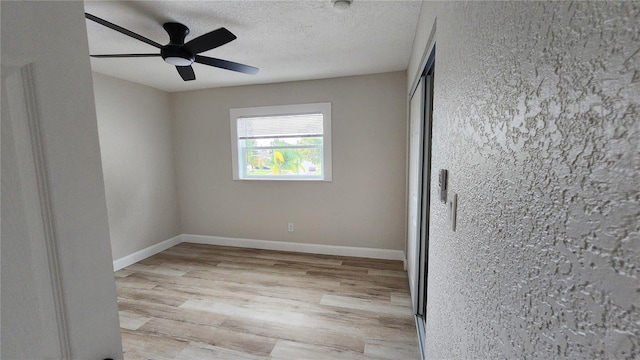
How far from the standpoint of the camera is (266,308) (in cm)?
224

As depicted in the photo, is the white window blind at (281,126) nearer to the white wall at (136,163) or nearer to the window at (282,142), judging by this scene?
the window at (282,142)

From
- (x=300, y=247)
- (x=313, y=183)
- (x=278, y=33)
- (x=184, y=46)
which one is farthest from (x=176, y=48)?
(x=300, y=247)

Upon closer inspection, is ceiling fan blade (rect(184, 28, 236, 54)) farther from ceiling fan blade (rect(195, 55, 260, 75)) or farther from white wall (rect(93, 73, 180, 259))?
white wall (rect(93, 73, 180, 259))

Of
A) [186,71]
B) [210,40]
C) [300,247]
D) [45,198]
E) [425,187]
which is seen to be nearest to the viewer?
[45,198]

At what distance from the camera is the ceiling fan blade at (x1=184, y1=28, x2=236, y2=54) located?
1.61 metres

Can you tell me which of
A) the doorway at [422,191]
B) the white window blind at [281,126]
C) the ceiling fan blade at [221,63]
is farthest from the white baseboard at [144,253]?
the doorway at [422,191]

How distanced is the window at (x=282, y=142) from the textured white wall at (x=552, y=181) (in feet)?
8.55

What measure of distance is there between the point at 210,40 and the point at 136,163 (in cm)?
244

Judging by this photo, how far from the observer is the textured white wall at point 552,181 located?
0.24 metres

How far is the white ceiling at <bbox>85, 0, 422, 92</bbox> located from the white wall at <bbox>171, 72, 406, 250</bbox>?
37cm

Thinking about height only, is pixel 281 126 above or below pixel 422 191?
above

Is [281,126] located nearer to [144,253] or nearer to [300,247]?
[300,247]

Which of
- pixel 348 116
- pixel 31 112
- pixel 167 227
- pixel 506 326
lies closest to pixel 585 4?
pixel 506 326

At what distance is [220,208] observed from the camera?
3.75 meters
